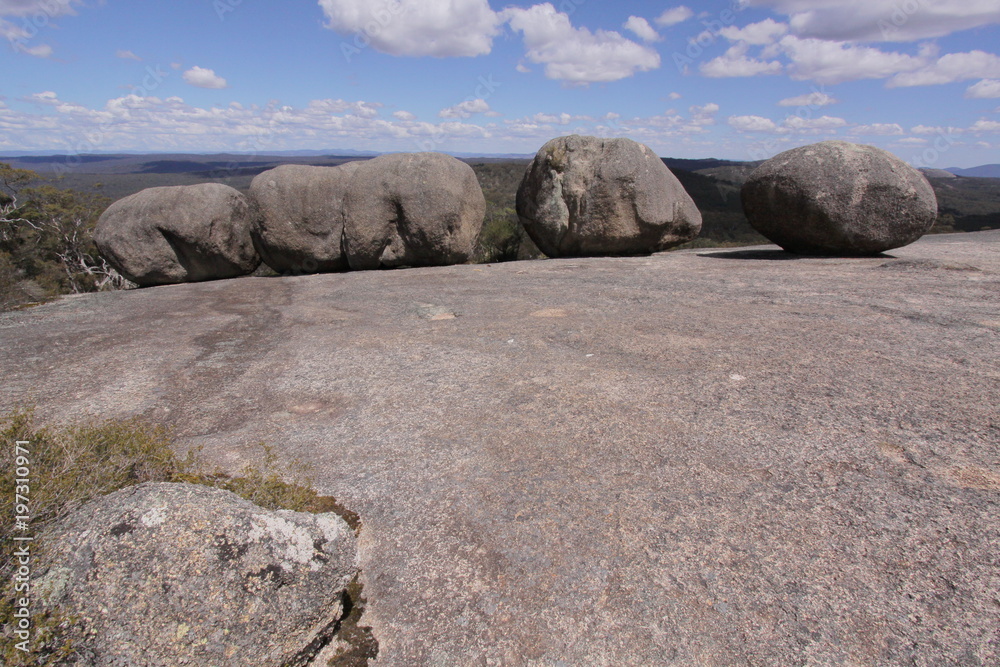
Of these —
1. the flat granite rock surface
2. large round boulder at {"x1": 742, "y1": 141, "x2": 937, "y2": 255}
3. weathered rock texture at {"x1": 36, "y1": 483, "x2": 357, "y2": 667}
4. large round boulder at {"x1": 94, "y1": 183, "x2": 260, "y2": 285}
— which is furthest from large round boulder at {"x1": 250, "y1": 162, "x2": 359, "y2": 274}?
weathered rock texture at {"x1": 36, "y1": 483, "x2": 357, "y2": 667}

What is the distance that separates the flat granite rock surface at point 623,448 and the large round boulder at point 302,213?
4004 millimetres

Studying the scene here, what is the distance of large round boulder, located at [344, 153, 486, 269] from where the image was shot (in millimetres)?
10836

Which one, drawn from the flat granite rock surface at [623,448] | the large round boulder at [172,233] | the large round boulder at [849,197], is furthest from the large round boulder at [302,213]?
the large round boulder at [849,197]

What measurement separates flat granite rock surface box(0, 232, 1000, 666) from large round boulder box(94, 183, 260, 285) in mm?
3665

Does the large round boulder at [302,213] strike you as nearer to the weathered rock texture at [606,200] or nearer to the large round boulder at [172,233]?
the large round boulder at [172,233]

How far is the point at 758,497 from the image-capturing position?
9.59ft

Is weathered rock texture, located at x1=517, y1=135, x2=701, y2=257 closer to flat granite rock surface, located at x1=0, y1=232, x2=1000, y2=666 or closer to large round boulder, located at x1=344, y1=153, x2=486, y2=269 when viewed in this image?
large round boulder, located at x1=344, y1=153, x2=486, y2=269

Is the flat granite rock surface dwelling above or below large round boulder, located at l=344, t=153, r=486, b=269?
below

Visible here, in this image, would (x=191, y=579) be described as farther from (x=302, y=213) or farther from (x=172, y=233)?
(x=172, y=233)

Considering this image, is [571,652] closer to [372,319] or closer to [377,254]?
[372,319]

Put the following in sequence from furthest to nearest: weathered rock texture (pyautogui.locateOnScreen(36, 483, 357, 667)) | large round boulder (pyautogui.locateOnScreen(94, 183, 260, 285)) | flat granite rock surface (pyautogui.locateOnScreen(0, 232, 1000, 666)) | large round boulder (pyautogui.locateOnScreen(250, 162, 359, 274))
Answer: large round boulder (pyautogui.locateOnScreen(250, 162, 359, 274)), large round boulder (pyautogui.locateOnScreen(94, 183, 260, 285)), flat granite rock surface (pyautogui.locateOnScreen(0, 232, 1000, 666)), weathered rock texture (pyautogui.locateOnScreen(36, 483, 357, 667))

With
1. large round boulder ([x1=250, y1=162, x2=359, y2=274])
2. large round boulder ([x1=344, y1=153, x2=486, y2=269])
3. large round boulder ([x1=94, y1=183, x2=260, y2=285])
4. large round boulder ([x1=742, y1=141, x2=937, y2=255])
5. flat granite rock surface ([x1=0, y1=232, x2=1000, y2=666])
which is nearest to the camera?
flat granite rock surface ([x1=0, y1=232, x2=1000, y2=666])

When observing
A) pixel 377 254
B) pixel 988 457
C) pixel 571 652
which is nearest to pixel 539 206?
pixel 377 254

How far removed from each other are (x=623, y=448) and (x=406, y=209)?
831cm
